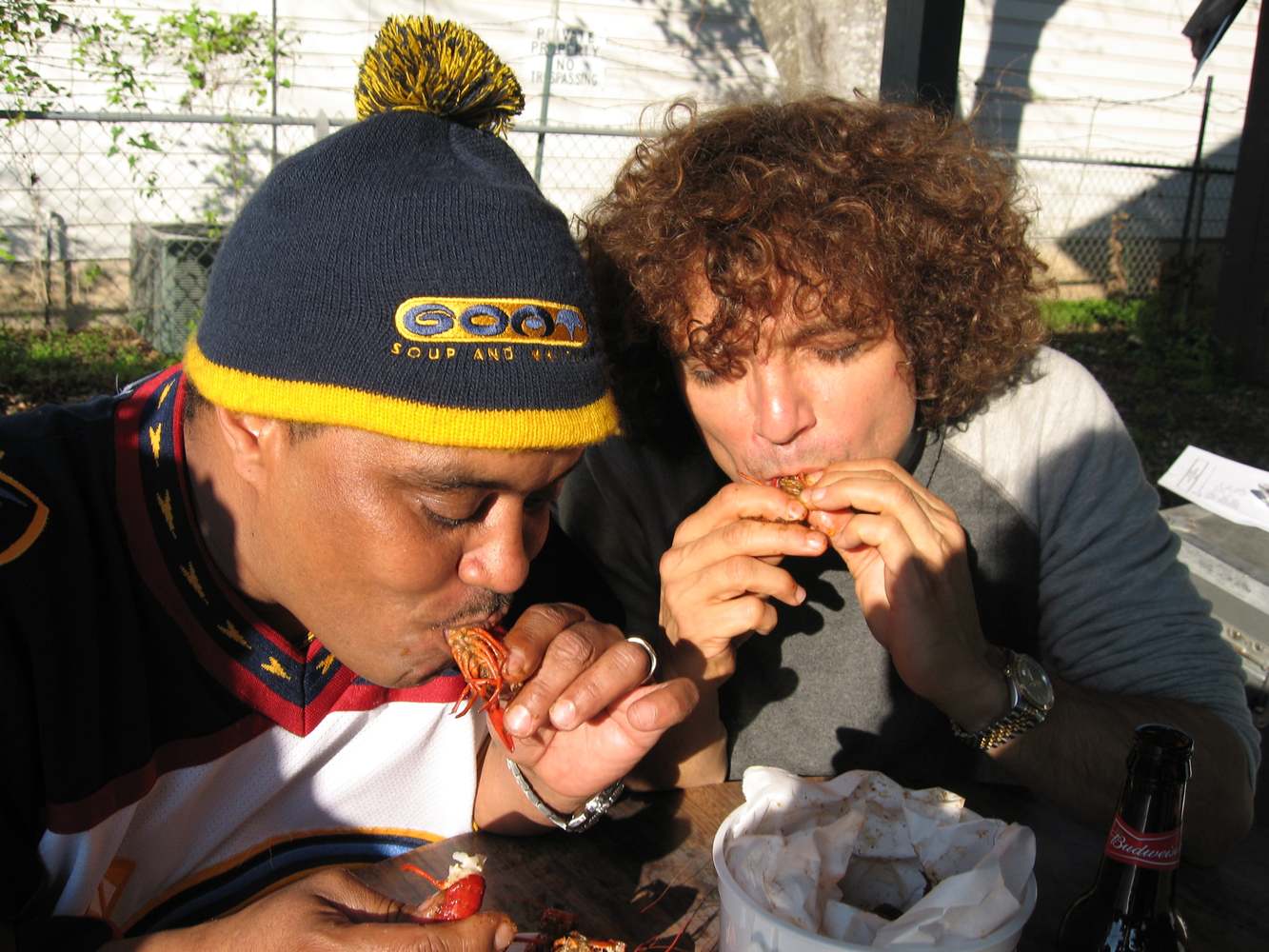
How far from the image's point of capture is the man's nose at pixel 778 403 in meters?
2.13

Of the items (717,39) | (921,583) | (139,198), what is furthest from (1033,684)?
(717,39)

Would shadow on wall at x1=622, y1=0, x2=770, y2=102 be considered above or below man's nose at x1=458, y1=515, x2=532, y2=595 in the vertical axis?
above

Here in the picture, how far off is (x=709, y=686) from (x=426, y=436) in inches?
40.0

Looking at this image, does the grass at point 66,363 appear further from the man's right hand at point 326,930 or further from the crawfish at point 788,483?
the man's right hand at point 326,930

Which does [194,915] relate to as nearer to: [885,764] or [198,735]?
[198,735]

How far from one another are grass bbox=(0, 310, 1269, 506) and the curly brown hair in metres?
4.38

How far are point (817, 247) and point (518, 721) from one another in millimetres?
1085

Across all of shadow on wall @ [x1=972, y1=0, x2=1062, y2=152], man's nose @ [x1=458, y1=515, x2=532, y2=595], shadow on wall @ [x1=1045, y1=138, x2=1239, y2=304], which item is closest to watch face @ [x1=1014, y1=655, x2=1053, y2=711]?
man's nose @ [x1=458, y1=515, x2=532, y2=595]

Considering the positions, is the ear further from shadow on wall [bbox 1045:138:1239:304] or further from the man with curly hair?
shadow on wall [bbox 1045:138:1239:304]

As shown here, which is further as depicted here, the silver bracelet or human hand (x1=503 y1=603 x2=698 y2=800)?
the silver bracelet

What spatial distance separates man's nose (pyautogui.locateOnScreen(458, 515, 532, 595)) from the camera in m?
1.65

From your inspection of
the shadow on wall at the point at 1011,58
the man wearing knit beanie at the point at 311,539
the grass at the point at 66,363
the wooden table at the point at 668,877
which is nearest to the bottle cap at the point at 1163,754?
the wooden table at the point at 668,877

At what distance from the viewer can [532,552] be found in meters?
1.78

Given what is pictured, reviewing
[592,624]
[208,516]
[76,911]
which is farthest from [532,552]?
[76,911]
